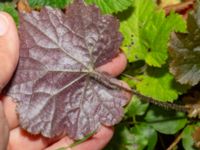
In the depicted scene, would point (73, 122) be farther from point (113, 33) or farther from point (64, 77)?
point (113, 33)

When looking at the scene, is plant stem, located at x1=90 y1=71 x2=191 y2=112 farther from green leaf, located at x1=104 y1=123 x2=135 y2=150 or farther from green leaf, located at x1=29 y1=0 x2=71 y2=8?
green leaf, located at x1=29 y1=0 x2=71 y2=8

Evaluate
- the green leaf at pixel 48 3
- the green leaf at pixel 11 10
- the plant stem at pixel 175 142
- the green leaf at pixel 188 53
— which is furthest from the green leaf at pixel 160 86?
the green leaf at pixel 11 10

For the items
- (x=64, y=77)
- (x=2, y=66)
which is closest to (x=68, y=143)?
(x=64, y=77)

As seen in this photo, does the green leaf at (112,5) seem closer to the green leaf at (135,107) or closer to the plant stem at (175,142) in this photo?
the green leaf at (135,107)

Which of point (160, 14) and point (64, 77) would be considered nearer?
point (64, 77)

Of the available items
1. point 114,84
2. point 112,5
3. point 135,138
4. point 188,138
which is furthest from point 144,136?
point 112,5

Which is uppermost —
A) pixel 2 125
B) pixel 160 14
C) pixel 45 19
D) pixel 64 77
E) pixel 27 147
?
pixel 160 14

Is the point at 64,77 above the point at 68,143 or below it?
above
